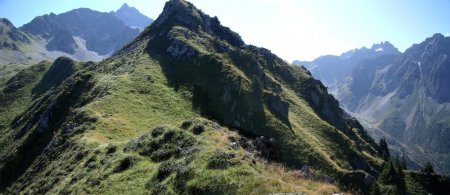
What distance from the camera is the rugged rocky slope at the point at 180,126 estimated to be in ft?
97.1

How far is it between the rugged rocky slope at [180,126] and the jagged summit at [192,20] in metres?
0.70

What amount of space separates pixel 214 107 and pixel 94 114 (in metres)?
43.9

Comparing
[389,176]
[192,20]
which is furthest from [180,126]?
[192,20]

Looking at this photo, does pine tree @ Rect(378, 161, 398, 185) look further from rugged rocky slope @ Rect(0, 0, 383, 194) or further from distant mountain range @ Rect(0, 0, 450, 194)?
rugged rocky slope @ Rect(0, 0, 383, 194)

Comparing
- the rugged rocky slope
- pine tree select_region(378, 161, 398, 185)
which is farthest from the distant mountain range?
pine tree select_region(378, 161, 398, 185)

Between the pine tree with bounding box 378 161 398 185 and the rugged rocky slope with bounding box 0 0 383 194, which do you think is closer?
the rugged rocky slope with bounding box 0 0 383 194

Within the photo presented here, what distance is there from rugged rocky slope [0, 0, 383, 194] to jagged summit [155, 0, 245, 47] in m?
0.70

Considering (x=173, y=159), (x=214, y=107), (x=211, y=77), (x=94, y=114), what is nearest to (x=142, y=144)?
(x=173, y=159)

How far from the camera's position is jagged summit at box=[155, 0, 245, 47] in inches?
6762

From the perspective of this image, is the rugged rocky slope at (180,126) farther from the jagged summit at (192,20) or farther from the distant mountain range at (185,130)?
the jagged summit at (192,20)

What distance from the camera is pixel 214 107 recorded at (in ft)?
364

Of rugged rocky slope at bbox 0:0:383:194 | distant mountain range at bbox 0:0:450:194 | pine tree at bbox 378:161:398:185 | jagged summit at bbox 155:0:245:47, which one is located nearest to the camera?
distant mountain range at bbox 0:0:450:194

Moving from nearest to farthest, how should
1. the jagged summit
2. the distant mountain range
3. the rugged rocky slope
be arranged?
the distant mountain range < the rugged rocky slope < the jagged summit

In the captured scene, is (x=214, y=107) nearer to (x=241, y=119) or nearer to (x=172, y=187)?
(x=241, y=119)
